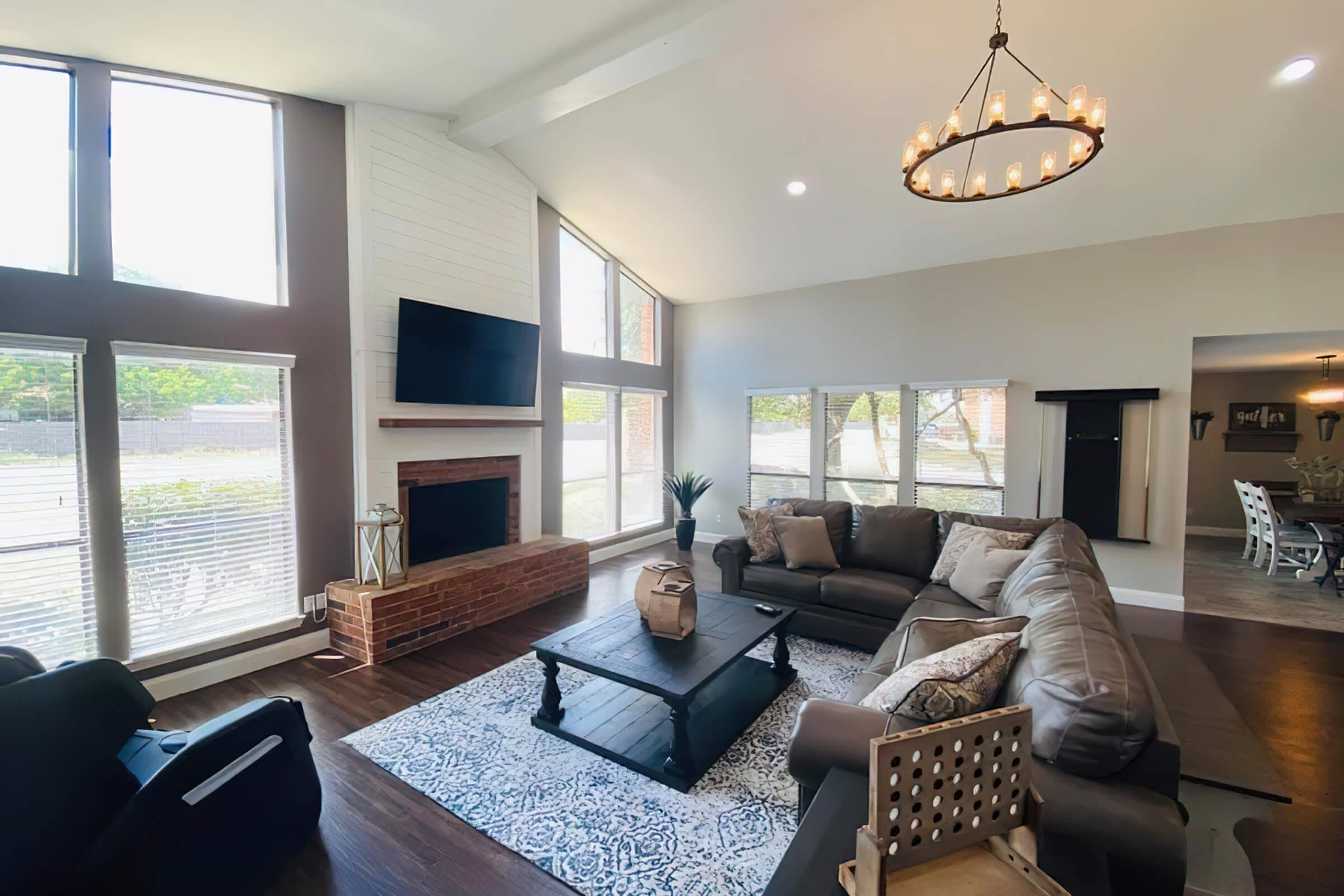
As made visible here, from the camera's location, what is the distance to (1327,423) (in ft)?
22.9

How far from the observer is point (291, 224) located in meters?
3.62

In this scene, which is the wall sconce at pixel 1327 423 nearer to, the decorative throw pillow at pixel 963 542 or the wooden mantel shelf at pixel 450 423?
the decorative throw pillow at pixel 963 542

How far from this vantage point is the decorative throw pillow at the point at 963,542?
138 inches

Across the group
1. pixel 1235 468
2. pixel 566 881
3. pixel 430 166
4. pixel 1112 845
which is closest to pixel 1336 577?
pixel 1235 468

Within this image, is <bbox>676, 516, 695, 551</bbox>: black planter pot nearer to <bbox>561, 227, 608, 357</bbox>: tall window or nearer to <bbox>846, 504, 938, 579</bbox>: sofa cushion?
<bbox>561, 227, 608, 357</bbox>: tall window

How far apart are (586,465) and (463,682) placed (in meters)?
3.13

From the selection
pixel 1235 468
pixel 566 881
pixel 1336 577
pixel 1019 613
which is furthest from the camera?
pixel 1235 468

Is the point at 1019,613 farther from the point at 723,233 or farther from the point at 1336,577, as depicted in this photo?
the point at 1336,577

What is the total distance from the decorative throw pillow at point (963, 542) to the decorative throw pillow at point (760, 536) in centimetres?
117

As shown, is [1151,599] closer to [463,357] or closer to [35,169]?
[463,357]

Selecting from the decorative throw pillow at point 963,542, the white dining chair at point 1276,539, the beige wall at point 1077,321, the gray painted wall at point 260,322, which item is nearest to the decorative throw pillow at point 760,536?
the decorative throw pillow at point 963,542

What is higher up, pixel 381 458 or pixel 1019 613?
pixel 381 458

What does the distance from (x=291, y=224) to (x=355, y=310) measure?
0.65 metres

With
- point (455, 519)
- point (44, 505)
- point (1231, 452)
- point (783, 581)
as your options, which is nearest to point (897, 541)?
point (783, 581)
